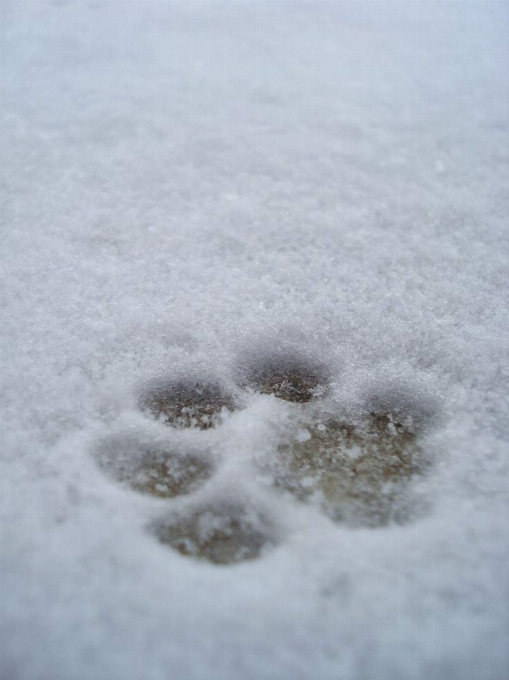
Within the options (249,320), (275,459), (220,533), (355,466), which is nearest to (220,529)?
(220,533)

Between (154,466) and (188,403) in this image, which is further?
(188,403)

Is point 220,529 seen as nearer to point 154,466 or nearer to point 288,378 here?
point 154,466

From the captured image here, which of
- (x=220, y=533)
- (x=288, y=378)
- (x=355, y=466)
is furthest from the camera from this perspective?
(x=288, y=378)

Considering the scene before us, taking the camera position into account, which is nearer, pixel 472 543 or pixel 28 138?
pixel 472 543

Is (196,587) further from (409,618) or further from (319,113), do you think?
(319,113)

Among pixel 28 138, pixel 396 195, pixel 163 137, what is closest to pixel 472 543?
pixel 396 195

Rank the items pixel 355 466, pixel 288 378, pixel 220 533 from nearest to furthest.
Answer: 1. pixel 220 533
2. pixel 355 466
3. pixel 288 378

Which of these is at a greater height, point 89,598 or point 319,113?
point 319,113
